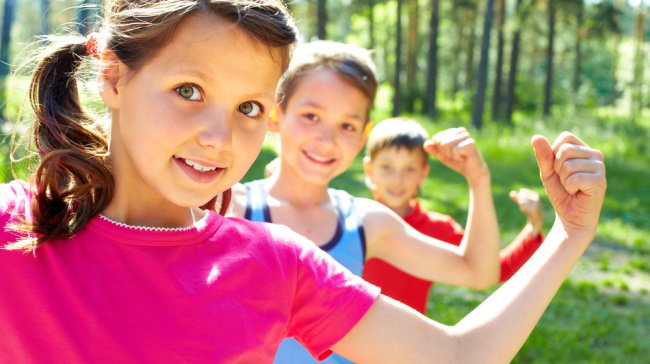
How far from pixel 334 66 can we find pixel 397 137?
1.30 metres

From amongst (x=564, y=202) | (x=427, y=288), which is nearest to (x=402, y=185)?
(x=427, y=288)

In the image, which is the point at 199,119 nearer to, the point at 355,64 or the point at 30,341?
the point at 30,341

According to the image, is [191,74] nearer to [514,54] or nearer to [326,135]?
[326,135]

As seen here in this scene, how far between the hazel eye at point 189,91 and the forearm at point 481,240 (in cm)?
136

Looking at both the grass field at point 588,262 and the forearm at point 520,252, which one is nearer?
the forearm at point 520,252

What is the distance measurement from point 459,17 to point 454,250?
3425 cm

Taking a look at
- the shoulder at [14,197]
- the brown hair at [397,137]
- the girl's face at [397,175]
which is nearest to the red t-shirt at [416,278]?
the girl's face at [397,175]

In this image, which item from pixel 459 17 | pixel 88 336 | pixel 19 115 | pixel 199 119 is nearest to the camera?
pixel 88 336

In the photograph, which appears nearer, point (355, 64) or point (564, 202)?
point (564, 202)

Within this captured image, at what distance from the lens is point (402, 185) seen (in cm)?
390

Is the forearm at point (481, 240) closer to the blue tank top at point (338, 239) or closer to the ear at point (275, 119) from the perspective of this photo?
the blue tank top at point (338, 239)

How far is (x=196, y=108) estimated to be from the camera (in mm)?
1410

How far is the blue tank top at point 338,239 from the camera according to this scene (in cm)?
233

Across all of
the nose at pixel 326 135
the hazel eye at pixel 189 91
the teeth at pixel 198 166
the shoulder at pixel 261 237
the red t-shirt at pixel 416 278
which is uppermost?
the hazel eye at pixel 189 91
